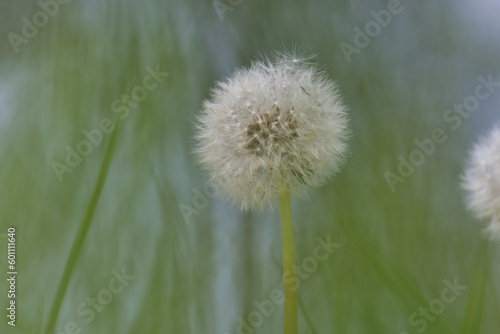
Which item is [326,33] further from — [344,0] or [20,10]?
[20,10]

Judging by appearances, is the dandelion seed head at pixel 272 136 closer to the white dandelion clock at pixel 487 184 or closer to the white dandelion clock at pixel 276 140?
the white dandelion clock at pixel 276 140

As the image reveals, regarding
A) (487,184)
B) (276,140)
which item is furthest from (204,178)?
(487,184)

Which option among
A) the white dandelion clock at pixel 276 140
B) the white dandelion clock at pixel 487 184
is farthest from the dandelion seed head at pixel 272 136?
the white dandelion clock at pixel 487 184

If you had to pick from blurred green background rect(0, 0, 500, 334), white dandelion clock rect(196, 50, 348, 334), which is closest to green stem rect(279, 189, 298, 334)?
white dandelion clock rect(196, 50, 348, 334)

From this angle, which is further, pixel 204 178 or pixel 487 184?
pixel 204 178

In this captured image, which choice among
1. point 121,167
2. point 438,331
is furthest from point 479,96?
point 121,167

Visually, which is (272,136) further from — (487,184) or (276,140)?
(487,184)

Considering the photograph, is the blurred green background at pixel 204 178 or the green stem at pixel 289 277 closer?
the green stem at pixel 289 277
